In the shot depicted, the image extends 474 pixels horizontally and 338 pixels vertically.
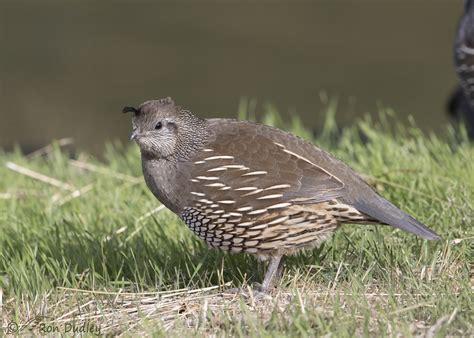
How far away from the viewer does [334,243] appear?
483 cm

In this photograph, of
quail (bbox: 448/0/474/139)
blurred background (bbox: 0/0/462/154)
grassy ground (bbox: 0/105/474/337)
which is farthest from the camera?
blurred background (bbox: 0/0/462/154)

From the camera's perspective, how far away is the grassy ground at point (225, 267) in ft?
12.8

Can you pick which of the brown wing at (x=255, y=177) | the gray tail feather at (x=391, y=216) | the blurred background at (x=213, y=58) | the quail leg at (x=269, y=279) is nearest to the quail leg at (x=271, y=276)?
the quail leg at (x=269, y=279)

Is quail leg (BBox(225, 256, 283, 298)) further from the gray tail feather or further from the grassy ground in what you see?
the gray tail feather

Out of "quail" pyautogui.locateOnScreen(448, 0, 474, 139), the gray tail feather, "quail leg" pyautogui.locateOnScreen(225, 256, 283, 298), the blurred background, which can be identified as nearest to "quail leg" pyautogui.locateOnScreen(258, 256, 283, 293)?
"quail leg" pyautogui.locateOnScreen(225, 256, 283, 298)

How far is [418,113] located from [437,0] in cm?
225

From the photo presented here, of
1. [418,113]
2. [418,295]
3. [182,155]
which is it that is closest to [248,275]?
[182,155]

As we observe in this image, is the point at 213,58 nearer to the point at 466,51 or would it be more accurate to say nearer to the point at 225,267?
the point at 466,51

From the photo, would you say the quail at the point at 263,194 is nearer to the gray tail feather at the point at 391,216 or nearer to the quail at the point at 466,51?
the gray tail feather at the point at 391,216

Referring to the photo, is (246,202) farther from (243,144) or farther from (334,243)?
(334,243)

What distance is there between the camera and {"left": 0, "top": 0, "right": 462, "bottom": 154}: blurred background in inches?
466

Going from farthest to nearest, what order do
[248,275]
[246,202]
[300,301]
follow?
[248,275]
[246,202]
[300,301]

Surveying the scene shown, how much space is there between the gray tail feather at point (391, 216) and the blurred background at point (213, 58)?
698cm

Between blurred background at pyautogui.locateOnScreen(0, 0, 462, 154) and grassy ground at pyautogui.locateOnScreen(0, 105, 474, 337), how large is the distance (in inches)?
219
